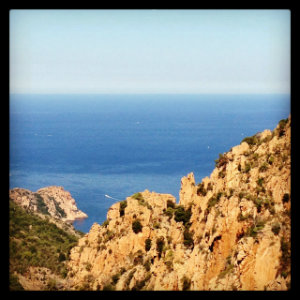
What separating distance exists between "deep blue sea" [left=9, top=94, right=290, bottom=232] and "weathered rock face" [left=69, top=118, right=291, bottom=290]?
399mm

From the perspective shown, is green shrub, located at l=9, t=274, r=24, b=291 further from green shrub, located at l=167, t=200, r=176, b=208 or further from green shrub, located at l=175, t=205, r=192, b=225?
green shrub, located at l=167, t=200, r=176, b=208

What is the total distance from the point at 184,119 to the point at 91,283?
7.53m

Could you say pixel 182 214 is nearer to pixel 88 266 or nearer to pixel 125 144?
pixel 88 266

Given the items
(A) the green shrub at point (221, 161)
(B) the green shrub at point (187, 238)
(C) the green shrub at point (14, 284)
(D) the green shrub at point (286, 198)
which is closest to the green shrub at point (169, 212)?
(B) the green shrub at point (187, 238)

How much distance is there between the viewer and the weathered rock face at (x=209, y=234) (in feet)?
26.2

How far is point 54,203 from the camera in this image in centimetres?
1281

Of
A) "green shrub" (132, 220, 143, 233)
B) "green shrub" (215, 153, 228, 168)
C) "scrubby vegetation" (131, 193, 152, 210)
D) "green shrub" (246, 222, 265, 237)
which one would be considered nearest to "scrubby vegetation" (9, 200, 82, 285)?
"green shrub" (132, 220, 143, 233)

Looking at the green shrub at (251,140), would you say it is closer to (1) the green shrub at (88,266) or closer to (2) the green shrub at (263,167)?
(2) the green shrub at (263,167)

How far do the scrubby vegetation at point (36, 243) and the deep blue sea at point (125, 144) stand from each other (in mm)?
517

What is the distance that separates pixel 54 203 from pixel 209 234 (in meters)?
4.51

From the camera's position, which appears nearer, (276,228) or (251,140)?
(276,228)

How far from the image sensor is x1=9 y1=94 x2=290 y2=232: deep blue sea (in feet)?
32.5

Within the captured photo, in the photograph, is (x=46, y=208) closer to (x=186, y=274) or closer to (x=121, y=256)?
(x=121, y=256)

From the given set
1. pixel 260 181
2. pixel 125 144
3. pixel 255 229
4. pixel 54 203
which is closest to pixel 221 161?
pixel 260 181
